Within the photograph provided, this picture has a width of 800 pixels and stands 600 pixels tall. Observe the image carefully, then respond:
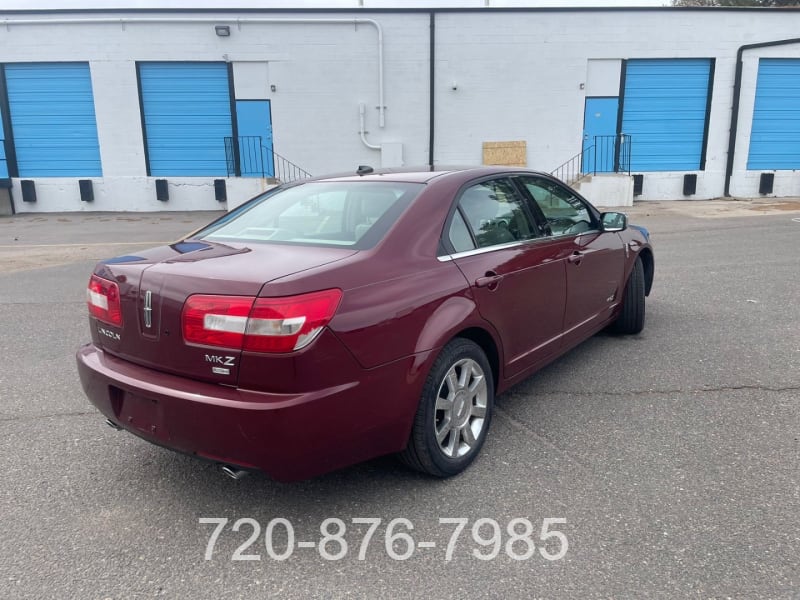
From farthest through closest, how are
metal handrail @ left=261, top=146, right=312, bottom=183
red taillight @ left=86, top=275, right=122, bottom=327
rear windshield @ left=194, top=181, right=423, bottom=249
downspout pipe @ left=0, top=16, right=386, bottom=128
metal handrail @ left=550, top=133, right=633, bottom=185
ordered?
metal handrail @ left=261, top=146, right=312, bottom=183 < metal handrail @ left=550, top=133, right=633, bottom=185 < downspout pipe @ left=0, top=16, right=386, bottom=128 < rear windshield @ left=194, top=181, right=423, bottom=249 < red taillight @ left=86, top=275, right=122, bottom=327

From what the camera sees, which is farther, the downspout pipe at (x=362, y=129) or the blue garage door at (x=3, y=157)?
the blue garage door at (x=3, y=157)

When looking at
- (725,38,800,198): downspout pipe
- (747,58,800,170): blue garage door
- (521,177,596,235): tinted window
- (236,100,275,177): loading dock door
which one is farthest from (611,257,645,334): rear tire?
(747,58,800,170): blue garage door

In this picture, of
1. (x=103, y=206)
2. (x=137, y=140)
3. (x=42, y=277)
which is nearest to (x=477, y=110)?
(x=137, y=140)

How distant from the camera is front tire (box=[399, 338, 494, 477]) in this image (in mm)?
2852

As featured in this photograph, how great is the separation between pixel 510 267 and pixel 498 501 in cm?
127

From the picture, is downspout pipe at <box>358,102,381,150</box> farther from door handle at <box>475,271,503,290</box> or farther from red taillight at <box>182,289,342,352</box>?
red taillight at <box>182,289,342,352</box>

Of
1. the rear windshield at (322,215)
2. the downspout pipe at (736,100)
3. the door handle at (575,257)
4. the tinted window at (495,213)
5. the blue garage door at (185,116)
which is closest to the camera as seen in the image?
the rear windshield at (322,215)

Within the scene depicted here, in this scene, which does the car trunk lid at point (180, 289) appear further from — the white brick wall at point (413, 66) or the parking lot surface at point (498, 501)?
the white brick wall at point (413, 66)

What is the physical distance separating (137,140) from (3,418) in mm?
16207

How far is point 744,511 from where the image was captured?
2.71m

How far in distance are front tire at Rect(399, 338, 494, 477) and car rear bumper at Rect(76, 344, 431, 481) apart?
0.34 feet

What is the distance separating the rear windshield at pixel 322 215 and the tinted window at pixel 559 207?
1.11m

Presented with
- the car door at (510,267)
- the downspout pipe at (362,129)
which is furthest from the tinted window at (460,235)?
the downspout pipe at (362,129)

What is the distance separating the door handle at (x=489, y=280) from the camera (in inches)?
124
